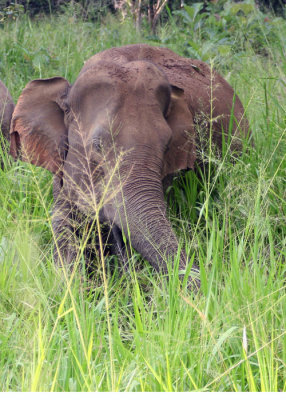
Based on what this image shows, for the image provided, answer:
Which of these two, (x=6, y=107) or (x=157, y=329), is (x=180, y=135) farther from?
(x=6, y=107)

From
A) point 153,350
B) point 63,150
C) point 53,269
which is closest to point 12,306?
point 53,269

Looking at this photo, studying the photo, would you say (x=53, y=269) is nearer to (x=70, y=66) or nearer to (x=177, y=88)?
(x=177, y=88)

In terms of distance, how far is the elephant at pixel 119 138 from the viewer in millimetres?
3844

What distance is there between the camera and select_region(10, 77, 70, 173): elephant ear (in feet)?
15.4

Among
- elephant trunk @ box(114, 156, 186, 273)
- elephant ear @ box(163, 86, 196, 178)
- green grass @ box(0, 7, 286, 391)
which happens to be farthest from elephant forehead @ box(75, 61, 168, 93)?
green grass @ box(0, 7, 286, 391)

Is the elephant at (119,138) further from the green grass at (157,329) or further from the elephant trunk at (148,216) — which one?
the green grass at (157,329)

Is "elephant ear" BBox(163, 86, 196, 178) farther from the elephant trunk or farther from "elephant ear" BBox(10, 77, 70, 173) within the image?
"elephant ear" BBox(10, 77, 70, 173)

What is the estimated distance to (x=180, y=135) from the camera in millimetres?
4660

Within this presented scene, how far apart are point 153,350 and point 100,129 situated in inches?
75.2

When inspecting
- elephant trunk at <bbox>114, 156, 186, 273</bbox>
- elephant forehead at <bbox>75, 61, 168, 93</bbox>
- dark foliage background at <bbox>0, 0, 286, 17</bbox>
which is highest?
elephant forehead at <bbox>75, 61, 168, 93</bbox>

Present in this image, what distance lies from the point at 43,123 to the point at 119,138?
0.80m

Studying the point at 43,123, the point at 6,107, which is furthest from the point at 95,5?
the point at 43,123

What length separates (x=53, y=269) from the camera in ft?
11.9

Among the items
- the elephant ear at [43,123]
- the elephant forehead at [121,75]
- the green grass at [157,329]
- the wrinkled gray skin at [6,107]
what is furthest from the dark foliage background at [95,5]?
the green grass at [157,329]
